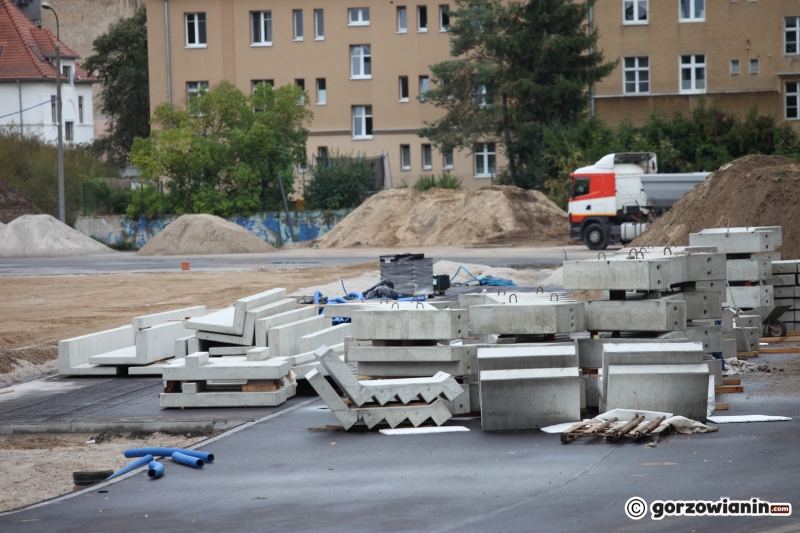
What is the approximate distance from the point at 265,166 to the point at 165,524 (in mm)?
44820

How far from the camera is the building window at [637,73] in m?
53.3

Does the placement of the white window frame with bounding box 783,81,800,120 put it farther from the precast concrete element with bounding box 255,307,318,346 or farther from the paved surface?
the precast concrete element with bounding box 255,307,318,346

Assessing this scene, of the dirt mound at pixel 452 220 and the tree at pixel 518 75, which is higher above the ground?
the tree at pixel 518 75

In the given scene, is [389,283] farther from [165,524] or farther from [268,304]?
[165,524]

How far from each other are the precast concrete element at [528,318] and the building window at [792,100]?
1813 inches

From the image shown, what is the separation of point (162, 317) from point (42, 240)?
33.6 metres

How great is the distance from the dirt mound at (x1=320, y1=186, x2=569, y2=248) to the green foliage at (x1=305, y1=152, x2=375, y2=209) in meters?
3.05

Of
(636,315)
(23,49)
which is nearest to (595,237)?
(636,315)

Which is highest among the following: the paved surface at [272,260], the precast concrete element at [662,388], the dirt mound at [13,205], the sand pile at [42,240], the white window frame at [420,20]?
the white window frame at [420,20]

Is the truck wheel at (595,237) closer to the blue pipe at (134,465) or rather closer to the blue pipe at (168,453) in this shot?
the blue pipe at (168,453)

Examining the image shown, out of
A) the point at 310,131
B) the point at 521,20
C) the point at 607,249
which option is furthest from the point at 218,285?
the point at 310,131

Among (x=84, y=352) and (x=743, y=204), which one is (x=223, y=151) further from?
(x=84, y=352)

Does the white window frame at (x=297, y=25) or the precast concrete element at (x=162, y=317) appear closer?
the precast concrete element at (x=162, y=317)

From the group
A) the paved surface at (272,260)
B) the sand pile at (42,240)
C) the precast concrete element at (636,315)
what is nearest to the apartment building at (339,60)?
the sand pile at (42,240)
